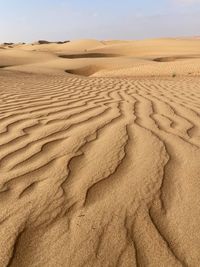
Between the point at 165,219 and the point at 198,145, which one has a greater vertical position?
the point at 165,219

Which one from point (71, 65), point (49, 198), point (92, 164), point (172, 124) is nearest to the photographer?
point (49, 198)

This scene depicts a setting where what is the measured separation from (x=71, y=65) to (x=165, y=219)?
1978cm

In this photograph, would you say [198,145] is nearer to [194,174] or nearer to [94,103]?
[194,174]

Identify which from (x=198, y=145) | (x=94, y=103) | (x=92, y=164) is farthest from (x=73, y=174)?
(x=94, y=103)

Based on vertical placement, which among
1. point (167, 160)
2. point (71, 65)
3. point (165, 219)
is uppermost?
point (165, 219)

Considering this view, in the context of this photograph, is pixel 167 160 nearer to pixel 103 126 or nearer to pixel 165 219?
pixel 165 219

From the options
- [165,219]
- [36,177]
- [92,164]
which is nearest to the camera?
[165,219]

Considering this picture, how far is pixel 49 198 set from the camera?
2119mm

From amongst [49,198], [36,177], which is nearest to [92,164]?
[36,177]

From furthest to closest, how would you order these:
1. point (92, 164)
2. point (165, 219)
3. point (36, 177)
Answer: point (92, 164) < point (36, 177) < point (165, 219)

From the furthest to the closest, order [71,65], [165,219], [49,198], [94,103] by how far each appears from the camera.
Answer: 1. [71,65]
2. [94,103]
3. [49,198]
4. [165,219]

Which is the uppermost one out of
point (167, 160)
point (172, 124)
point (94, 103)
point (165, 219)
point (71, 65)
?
point (165, 219)

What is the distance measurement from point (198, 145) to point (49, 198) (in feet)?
4.69

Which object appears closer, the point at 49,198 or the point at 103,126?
the point at 49,198
